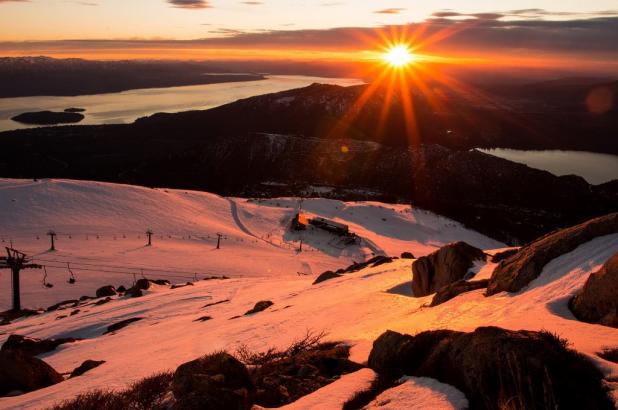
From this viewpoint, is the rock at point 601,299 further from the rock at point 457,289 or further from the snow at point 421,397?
the rock at point 457,289

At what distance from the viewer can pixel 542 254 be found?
34.8 ft

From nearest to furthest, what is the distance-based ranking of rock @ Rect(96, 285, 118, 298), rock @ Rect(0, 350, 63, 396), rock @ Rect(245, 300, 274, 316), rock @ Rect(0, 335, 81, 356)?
rock @ Rect(0, 350, 63, 396)
rock @ Rect(0, 335, 81, 356)
rock @ Rect(245, 300, 274, 316)
rock @ Rect(96, 285, 118, 298)

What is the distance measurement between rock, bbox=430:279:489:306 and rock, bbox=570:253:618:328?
12.7ft

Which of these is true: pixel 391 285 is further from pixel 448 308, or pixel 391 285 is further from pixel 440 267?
pixel 448 308

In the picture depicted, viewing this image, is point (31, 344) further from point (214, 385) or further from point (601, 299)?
point (601, 299)

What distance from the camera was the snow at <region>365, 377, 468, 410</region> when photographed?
537 cm

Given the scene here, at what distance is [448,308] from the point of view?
10406 millimetres

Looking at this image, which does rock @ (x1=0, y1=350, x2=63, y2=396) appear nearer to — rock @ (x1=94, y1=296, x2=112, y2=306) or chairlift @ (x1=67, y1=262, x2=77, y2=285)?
rock @ (x1=94, y1=296, x2=112, y2=306)

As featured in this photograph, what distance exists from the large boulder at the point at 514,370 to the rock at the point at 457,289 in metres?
5.60

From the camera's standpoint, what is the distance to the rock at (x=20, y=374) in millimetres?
11070

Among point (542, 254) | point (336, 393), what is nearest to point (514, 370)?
point (336, 393)

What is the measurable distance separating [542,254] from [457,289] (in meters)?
2.30

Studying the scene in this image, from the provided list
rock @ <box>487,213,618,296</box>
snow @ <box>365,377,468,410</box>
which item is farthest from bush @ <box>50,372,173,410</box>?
rock @ <box>487,213,618,296</box>

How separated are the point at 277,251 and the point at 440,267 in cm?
3073
